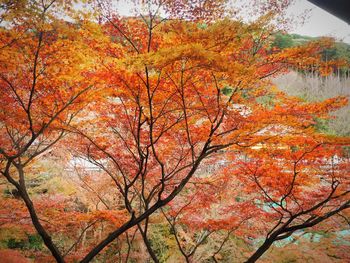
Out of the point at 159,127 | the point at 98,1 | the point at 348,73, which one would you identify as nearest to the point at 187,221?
the point at 159,127

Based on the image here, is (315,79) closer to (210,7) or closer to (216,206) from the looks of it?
(216,206)

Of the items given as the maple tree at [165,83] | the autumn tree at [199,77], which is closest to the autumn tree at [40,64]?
the maple tree at [165,83]

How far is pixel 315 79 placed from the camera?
2416 cm

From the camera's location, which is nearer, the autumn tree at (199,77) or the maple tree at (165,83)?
the autumn tree at (199,77)

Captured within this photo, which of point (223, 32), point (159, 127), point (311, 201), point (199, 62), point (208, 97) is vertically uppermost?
point (223, 32)

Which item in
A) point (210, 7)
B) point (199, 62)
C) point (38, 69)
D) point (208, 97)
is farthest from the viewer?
point (208, 97)

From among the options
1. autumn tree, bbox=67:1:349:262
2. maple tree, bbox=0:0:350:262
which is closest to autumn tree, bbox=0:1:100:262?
maple tree, bbox=0:0:350:262

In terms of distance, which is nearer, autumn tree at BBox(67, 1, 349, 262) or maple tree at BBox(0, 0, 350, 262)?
autumn tree at BBox(67, 1, 349, 262)

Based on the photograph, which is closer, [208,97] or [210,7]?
[210,7]

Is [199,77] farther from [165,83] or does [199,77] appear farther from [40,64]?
[40,64]

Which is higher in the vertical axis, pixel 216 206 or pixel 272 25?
pixel 272 25

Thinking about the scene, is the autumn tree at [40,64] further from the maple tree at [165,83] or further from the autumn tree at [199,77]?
the autumn tree at [199,77]

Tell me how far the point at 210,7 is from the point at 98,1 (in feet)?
6.27

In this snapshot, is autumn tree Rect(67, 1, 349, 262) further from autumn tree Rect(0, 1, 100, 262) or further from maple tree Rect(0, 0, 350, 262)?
autumn tree Rect(0, 1, 100, 262)
